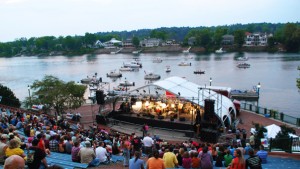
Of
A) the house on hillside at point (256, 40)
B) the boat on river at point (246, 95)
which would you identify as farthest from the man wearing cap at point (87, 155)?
the house on hillside at point (256, 40)

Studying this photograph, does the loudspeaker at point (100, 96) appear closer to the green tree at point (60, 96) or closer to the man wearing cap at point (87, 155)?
the green tree at point (60, 96)

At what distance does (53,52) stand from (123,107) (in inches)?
6438

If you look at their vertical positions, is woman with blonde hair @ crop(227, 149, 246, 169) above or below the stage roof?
above

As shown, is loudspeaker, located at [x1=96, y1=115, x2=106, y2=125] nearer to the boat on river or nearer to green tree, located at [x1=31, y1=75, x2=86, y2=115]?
green tree, located at [x1=31, y1=75, x2=86, y2=115]

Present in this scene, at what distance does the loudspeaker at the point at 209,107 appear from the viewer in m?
21.7

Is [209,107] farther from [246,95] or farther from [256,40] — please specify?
[256,40]

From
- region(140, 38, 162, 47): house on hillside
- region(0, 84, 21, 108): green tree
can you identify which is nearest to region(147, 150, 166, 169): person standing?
region(0, 84, 21, 108): green tree

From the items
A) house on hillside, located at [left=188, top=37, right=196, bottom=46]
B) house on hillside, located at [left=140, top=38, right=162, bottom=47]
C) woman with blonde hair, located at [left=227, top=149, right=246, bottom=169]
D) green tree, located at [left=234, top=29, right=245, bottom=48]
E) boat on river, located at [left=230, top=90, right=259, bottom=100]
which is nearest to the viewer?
woman with blonde hair, located at [left=227, top=149, right=246, bottom=169]

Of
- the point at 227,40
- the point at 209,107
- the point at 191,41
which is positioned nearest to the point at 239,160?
the point at 209,107

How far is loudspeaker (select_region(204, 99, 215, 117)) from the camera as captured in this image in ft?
71.3

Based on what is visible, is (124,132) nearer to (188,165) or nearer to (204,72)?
(188,165)

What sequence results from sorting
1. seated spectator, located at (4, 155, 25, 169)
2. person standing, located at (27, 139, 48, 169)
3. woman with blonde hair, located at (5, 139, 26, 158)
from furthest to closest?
woman with blonde hair, located at (5, 139, 26, 158), person standing, located at (27, 139, 48, 169), seated spectator, located at (4, 155, 25, 169)

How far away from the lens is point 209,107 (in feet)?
71.8

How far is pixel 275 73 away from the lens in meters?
72.2
